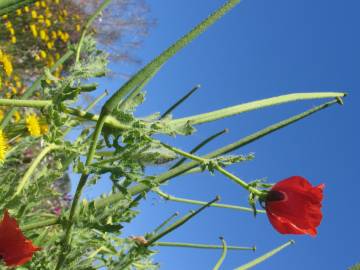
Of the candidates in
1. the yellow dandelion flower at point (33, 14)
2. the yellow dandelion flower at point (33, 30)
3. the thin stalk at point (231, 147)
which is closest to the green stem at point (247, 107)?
the thin stalk at point (231, 147)

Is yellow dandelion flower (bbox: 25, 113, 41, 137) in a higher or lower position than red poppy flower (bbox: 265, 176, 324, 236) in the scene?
higher

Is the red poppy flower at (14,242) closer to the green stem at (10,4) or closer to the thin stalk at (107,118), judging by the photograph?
the thin stalk at (107,118)

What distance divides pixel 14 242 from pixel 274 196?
2.00 ft

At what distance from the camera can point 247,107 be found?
3.77 ft

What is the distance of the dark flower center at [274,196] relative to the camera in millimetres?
1160

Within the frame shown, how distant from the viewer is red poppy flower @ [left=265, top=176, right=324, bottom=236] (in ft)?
3.83

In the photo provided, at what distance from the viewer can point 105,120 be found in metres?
1.13

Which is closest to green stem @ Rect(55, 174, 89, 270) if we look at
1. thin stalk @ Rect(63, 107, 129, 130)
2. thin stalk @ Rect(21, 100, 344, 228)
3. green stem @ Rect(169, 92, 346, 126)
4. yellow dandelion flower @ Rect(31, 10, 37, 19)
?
thin stalk @ Rect(21, 100, 344, 228)

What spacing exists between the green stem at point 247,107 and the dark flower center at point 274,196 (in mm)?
179

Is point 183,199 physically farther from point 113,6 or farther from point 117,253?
point 113,6

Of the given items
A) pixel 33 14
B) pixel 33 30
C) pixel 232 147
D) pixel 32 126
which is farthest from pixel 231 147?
pixel 33 14

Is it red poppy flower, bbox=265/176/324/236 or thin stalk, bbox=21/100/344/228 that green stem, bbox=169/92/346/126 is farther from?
red poppy flower, bbox=265/176/324/236

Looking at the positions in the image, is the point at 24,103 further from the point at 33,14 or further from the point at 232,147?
the point at 33,14

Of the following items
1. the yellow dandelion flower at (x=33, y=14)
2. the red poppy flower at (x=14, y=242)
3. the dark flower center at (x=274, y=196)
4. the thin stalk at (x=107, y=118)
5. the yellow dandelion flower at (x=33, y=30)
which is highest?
the yellow dandelion flower at (x=33, y=14)
